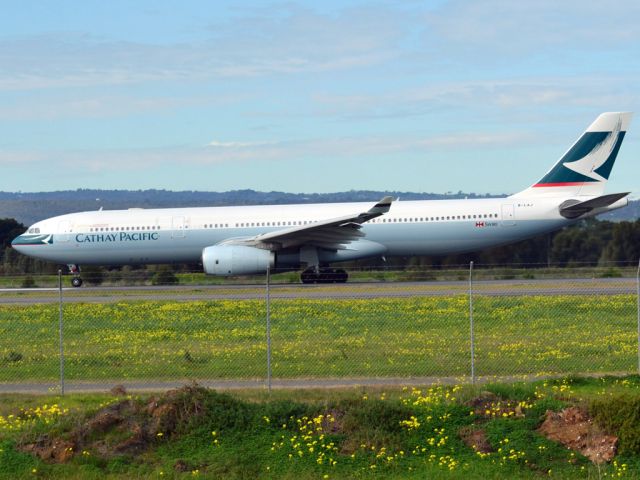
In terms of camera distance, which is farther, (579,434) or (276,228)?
(276,228)

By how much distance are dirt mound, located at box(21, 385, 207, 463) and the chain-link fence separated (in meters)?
2.52

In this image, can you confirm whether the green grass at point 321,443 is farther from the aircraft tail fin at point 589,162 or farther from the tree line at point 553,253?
the tree line at point 553,253

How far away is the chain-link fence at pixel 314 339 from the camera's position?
595 inches

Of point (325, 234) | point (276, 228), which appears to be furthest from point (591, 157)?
point (276, 228)

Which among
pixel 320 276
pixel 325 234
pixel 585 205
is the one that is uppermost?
pixel 585 205

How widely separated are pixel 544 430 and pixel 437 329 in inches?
321

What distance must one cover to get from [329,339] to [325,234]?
1644 centimetres

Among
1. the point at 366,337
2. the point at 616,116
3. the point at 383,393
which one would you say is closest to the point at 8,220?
the point at 616,116

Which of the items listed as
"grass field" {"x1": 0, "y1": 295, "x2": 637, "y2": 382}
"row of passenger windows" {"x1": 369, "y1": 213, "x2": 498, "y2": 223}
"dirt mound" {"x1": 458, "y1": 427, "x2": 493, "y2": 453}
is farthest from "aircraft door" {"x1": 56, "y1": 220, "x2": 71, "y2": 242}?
"dirt mound" {"x1": 458, "y1": 427, "x2": 493, "y2": 453}

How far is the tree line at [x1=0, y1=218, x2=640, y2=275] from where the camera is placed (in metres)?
47.5

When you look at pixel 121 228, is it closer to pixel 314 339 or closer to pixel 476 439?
pixel 314 339

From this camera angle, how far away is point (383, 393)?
13.1 m

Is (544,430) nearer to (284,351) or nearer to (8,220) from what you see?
(284,351)

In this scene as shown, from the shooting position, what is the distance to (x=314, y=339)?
716 inches
